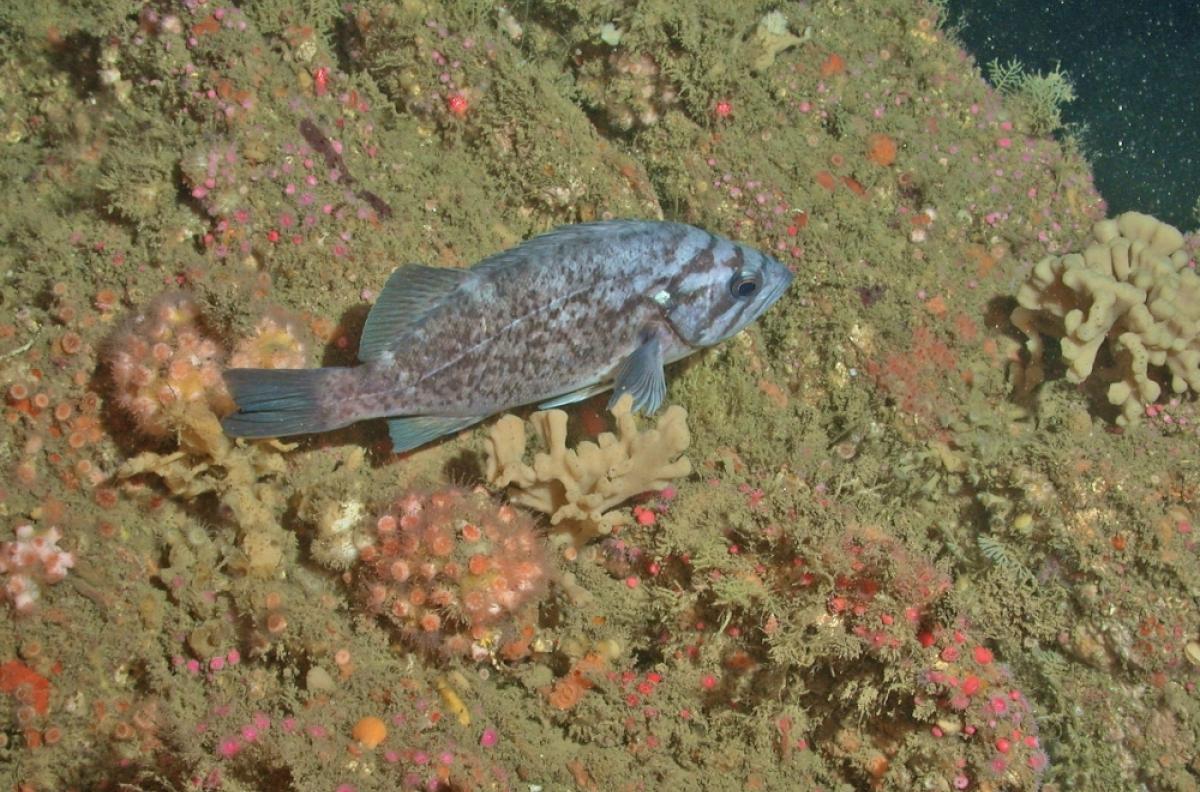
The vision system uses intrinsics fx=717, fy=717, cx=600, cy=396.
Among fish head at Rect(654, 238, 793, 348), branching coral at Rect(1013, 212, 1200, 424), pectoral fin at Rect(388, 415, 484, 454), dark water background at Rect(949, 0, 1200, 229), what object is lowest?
pectoral fin at Rect(388, 415, 484, 454)

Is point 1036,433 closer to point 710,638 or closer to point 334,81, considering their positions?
point 710,638

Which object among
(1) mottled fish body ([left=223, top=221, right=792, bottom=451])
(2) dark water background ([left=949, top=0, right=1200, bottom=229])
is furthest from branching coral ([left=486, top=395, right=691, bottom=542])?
(2) dark water background ([left=949, top=0, right=1200, bottom=229])

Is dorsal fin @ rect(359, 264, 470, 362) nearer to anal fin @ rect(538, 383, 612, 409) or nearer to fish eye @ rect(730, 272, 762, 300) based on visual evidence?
anal fin @ rect(538, 383, 612, 409)

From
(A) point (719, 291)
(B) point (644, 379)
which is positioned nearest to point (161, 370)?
(B) point (644, 379)

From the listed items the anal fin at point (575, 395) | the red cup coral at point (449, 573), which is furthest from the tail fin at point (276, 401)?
the anal fin at point (575, 395)

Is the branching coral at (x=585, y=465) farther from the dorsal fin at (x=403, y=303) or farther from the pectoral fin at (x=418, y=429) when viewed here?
the dorsal fin at (x=403, y=303)

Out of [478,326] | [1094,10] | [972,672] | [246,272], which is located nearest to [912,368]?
[972,672]

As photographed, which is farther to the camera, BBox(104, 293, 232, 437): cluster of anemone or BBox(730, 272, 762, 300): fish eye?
BBox(730, 272, 762, 300): fish eye
